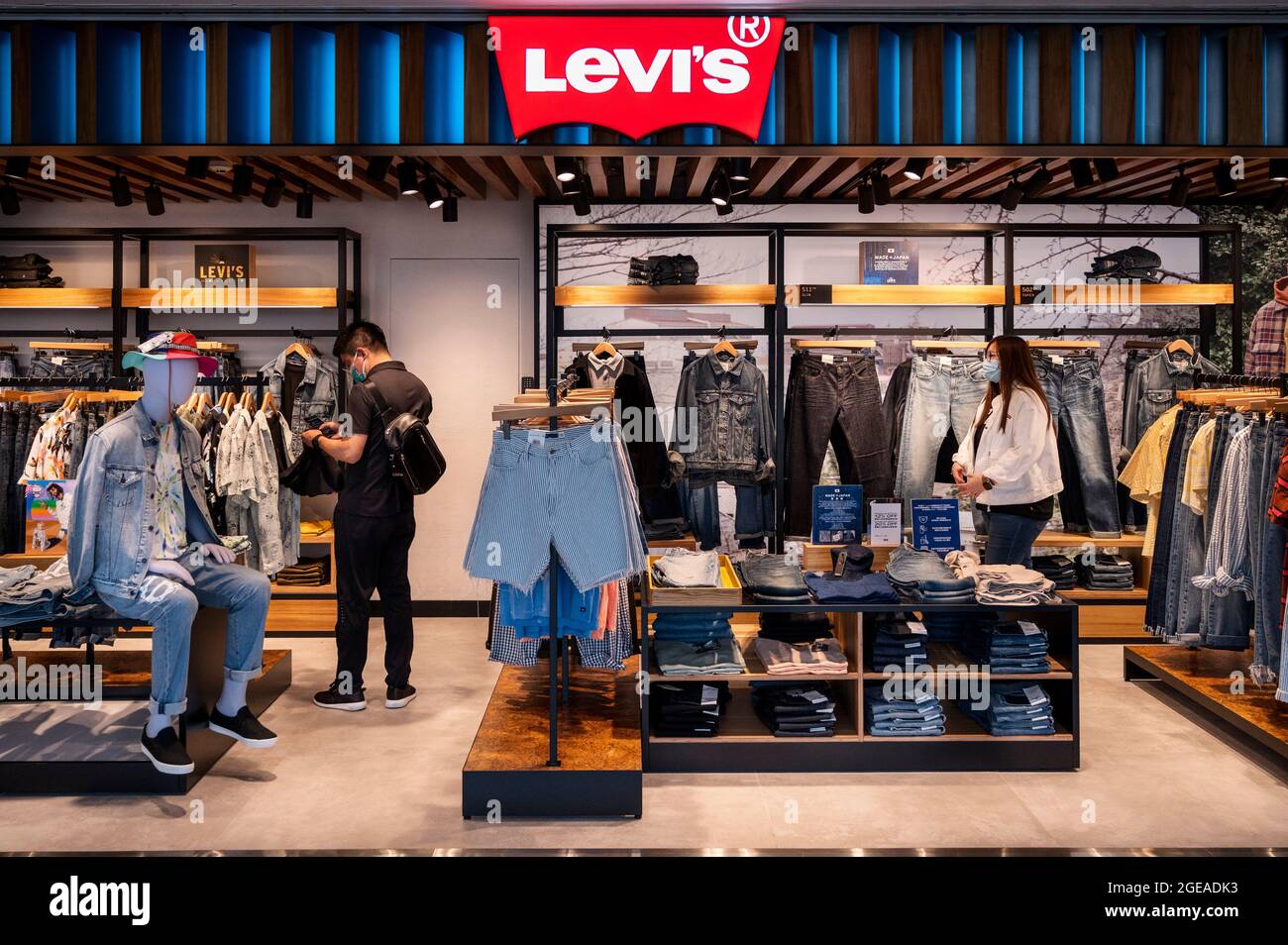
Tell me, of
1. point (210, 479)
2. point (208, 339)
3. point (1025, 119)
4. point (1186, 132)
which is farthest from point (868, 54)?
point (208, 339)

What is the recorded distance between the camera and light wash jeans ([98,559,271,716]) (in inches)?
151

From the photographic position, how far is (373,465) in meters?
4.95

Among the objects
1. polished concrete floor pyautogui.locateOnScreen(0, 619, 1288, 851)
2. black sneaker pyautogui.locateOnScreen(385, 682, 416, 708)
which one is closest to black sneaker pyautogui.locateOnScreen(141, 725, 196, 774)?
polished concrete floor pyautogui.locateOnScreen(0, 619, 1288, 851)

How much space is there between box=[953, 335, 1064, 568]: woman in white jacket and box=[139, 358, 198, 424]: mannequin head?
346 cm

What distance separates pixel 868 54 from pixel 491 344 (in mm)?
3487

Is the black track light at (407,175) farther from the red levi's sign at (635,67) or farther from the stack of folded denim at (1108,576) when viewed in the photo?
the stack of folded denim at (1108,576)

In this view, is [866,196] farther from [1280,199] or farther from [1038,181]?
[1280,199]

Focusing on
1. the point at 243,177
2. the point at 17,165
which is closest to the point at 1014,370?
the point at 243,177

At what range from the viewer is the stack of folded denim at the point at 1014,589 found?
4.28 metres

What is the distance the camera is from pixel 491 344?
7.18 m

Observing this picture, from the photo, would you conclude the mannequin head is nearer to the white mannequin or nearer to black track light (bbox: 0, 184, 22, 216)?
the white mannequin

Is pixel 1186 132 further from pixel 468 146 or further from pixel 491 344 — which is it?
pixel 491 344

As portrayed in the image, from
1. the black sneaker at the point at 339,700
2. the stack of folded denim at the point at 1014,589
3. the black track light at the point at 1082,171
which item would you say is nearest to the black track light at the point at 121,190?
the black sneaker at the point at 339,700

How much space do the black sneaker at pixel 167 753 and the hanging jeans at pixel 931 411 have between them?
4.45 m
